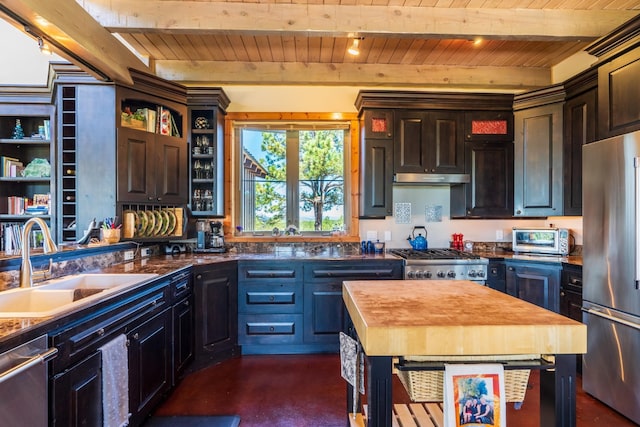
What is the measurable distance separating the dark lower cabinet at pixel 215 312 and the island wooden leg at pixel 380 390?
6.88ft

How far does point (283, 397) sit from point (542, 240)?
2.90 m

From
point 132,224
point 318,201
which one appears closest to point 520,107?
point 318,201

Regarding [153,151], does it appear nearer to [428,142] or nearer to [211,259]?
[211,259]

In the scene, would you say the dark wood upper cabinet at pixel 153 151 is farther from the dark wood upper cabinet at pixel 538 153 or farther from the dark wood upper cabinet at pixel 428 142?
the dark wood upper cabinet at pixel 538 153

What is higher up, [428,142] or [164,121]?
[164,121]

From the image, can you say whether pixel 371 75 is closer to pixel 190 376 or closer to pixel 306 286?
pixel 306 286

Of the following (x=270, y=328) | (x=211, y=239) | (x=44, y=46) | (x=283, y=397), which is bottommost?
→ (x=283, y=397)

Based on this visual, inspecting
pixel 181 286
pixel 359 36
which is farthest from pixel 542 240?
pixel 181 286

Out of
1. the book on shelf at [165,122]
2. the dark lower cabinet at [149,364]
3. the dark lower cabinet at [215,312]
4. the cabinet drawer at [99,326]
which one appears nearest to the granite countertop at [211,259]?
the dark lower cabinet at [215,312]

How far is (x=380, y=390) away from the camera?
104 cm

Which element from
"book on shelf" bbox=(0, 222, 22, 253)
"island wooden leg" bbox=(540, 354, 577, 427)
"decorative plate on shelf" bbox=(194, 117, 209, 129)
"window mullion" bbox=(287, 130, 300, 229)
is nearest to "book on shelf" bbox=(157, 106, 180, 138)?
"decorative plate on shelf" bbox=(194, 117, 209, 129)

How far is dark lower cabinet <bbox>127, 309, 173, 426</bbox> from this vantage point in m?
1.83

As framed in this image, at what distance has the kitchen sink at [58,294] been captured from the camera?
58.9 inches

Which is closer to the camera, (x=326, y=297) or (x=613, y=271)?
(x=613, y=271)
